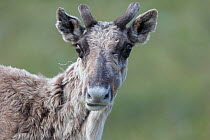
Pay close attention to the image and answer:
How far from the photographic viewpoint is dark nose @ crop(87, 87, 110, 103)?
15.0m

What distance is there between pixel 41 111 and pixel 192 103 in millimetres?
24632

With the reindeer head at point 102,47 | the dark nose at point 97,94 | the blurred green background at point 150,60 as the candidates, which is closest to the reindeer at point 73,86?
the reindeer head at point 102,47

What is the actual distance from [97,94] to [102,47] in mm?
1879

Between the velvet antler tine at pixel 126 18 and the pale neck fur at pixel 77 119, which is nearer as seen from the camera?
the pale neck fur at pixel 77 119

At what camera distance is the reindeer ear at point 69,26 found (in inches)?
679

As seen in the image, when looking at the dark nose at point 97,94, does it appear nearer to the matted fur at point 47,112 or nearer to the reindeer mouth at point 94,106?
the reindeer mouth at point 94,106

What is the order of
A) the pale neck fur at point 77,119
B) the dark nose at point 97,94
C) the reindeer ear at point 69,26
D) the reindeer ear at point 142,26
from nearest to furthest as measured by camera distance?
the dark nose at point 97,94 → the pale neck fur at point 77,119 → the reindeer ear at point 69,26 → the reindeer ear at point 142,26

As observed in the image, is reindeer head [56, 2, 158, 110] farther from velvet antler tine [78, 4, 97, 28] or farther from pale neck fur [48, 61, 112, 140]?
pale neck fur [48, 61, 112, 140]

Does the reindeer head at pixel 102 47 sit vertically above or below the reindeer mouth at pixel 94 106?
above

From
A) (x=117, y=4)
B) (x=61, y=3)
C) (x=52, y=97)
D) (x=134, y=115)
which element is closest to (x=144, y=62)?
(x=134, y=115)

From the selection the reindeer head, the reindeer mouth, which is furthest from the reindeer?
the reindeer mouth

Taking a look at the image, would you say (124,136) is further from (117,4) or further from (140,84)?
(117,4)

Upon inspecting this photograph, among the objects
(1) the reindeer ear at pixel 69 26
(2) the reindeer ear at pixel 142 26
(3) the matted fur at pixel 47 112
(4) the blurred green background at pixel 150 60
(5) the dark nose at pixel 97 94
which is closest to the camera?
(5) the dark nose at pixel 97 94

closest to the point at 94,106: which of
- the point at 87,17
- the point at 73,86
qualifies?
the point at 73,86
